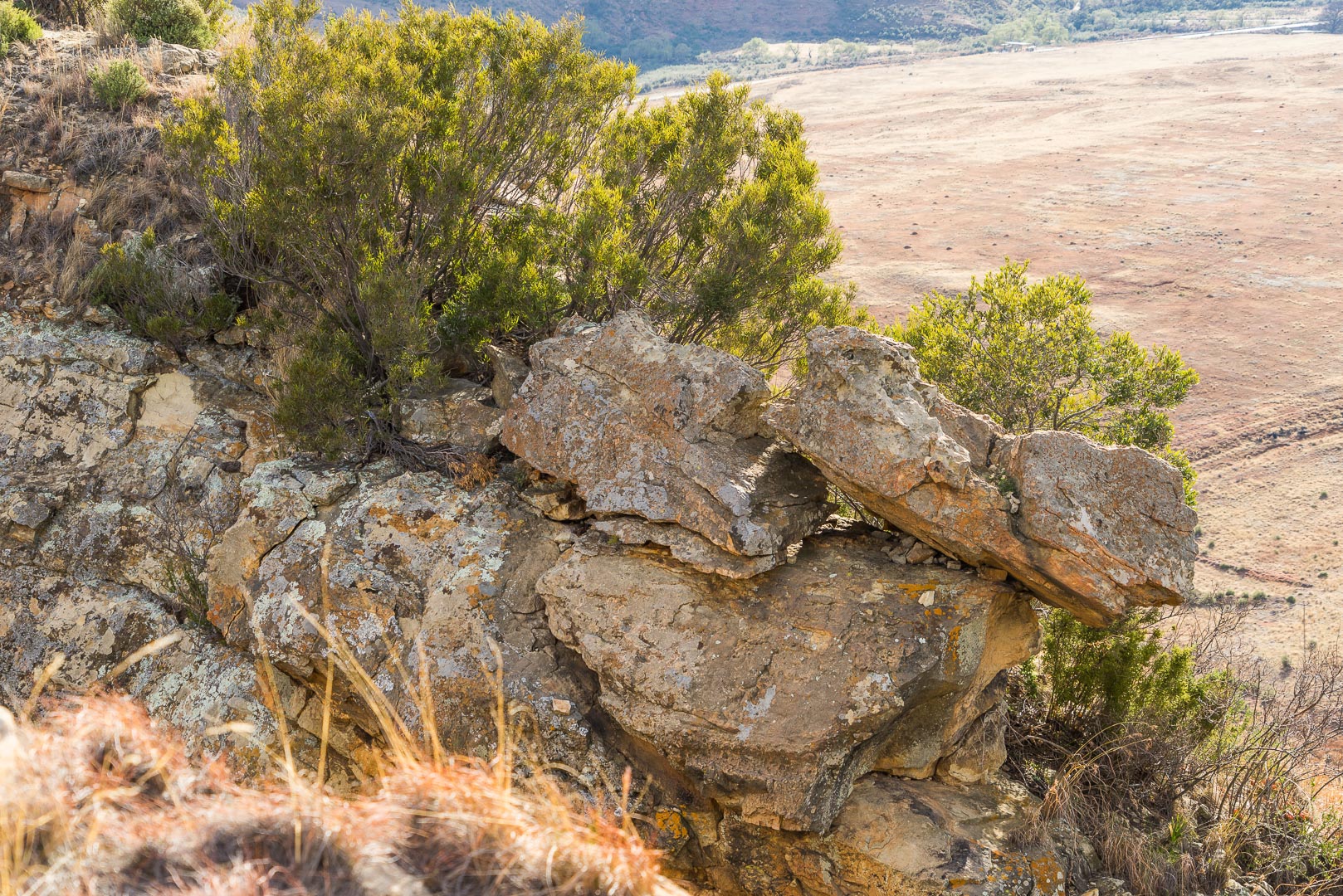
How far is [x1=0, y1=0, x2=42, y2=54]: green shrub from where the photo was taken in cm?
1114

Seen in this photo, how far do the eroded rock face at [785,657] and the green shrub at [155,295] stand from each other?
431 cm

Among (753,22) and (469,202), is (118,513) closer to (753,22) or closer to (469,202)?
(469,202)

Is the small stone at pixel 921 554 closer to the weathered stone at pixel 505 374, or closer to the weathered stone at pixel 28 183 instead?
the weathered stone at pixel 505 374

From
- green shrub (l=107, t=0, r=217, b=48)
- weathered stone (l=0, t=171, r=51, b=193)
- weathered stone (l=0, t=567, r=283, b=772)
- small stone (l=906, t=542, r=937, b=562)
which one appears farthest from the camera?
green shrub (l=107, t=0, r=217, b=48)

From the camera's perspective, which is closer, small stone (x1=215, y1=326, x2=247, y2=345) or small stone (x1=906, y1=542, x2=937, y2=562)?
small stone (x1=906, y1=542, x2=937, y2=562)

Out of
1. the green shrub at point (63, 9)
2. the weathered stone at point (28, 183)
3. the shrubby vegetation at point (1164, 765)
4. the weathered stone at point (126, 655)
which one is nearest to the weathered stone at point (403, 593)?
the weathered stone at point (126, 655)

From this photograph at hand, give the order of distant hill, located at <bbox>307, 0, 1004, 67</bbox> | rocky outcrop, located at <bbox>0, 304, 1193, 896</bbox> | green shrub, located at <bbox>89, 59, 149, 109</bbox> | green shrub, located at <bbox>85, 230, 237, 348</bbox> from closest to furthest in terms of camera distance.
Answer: rocky outcrop, located at <bbox>0, 304, 1193, 896</bbox>, green shrub, located at <bbox>85, 230, 237, 348</bbox>, green shrub, located at <bbox>89, 59, 149, 109</bbox>, distant hill, located at <bbox>307, 0, 1004, 67</bbox>

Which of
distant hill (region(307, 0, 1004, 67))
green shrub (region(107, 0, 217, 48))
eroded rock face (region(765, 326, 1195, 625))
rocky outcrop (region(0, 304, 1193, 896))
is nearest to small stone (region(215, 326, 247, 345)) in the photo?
rocky outcrop (region(0, 304, 1193, 896))

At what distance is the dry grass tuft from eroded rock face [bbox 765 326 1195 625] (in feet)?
11.2

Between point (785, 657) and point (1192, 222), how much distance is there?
46461 mm

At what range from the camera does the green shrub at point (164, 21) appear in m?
12.3

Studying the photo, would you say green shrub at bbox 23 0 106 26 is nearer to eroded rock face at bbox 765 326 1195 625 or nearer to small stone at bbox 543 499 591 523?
small stone at bbox 543 499 591 523

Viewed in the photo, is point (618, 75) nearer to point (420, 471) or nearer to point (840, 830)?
point (420, 471)

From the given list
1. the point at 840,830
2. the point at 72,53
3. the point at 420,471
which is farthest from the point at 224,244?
the point at 840,830
